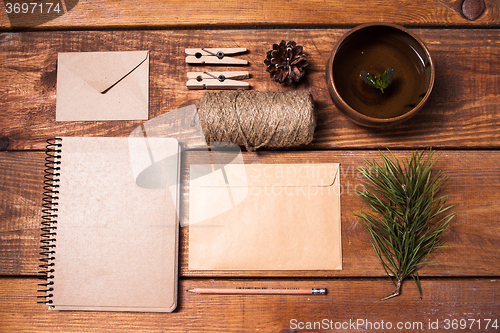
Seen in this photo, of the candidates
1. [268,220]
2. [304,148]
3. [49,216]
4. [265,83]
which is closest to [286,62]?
[265,83]

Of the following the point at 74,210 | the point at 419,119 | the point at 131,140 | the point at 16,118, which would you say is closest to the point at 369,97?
the point at 419,119

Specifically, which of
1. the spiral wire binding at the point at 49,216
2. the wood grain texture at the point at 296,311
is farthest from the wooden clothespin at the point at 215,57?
the wood grain texture at the point at 296,311

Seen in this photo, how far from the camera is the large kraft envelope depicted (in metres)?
0.66

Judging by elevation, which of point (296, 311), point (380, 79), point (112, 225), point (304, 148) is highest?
point (380, 79)

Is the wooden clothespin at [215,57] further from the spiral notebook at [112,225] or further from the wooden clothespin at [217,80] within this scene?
the spiral notebook at [112,225]

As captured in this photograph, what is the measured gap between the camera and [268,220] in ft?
2.08

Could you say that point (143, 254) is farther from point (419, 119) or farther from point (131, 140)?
point (419, 119)

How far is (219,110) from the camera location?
1.96ft

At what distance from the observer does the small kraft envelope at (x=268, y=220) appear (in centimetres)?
63

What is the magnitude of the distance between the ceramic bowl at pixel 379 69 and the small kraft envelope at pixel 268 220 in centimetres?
15

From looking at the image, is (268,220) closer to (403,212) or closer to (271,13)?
(403,212)

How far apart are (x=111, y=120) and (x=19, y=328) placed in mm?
493

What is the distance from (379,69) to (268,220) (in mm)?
397

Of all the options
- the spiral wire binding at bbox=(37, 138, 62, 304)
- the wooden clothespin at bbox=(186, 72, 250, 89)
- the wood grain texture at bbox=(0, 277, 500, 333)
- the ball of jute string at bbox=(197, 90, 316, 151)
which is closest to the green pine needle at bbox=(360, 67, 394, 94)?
the ball of jute string at bbox=(197, 90, 316, 151)
